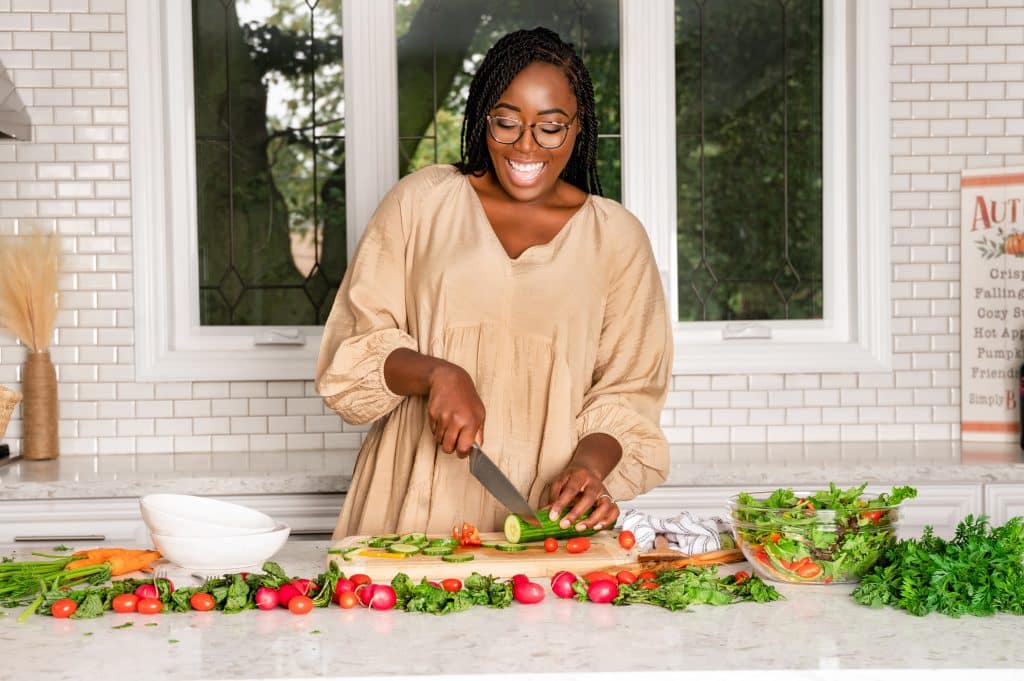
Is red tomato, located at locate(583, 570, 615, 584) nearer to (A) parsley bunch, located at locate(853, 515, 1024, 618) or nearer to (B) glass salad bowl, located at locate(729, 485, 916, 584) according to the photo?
(B) glass salad bowl, located at locate(729, 485, 916, 584)

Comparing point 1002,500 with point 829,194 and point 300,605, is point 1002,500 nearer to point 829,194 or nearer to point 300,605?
point 829,194

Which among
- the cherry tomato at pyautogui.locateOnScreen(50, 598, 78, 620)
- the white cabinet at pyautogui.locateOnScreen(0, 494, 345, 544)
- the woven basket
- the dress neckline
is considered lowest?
the white cabinet at pyautogui.locateOnScreen(0, 494, 345, 544)

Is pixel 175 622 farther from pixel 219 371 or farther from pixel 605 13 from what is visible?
pixel 605 13

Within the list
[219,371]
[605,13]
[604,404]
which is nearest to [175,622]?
[604,404]

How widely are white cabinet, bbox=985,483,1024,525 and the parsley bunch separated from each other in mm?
1681

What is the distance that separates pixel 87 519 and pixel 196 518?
1.41 m

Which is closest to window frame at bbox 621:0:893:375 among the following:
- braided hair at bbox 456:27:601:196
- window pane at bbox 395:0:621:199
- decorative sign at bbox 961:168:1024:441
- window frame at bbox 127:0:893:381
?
window frame at bbox 127:0:893:381

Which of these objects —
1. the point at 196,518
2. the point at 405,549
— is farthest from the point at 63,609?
the point at 405,549

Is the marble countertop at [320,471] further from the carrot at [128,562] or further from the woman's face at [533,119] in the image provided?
the carrot at [128,562]

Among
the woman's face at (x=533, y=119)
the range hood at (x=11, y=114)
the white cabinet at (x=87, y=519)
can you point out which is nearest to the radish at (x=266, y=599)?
the woman's face at (x=533, y=119)

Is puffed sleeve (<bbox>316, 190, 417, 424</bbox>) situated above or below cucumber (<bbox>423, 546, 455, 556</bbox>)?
above

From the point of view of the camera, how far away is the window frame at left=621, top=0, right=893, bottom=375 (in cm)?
376

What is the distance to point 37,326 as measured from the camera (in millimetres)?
3557

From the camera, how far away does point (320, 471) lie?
328 centimetres
